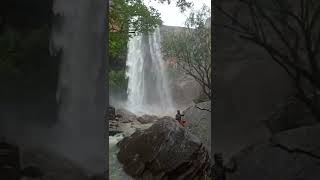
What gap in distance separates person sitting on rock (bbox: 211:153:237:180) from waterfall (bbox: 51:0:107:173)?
0.91 meters

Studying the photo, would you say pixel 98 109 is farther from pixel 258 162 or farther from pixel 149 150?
pixel 149 150

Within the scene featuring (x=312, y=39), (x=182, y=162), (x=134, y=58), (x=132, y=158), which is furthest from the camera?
(x=134, y=58)

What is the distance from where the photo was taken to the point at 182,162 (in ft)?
17.5

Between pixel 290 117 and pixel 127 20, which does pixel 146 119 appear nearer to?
pixel 127 20

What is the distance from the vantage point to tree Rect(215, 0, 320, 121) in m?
2.72

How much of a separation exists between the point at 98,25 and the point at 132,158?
10.7 ft

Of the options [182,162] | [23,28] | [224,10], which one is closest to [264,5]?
[224,10]

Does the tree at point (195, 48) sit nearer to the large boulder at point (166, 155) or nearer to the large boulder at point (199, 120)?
the large boulder at point (199, 120)

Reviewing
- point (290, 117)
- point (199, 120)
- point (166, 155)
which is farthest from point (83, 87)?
point (199, 120)

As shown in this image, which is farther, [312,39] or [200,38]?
[200,38]

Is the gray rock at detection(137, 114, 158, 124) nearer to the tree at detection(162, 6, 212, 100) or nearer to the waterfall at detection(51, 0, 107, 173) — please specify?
the tree at detection(162, 6, 212, 100)

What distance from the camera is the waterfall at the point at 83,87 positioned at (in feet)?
9.39

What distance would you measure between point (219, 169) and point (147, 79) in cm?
819

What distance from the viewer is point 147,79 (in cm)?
1095
